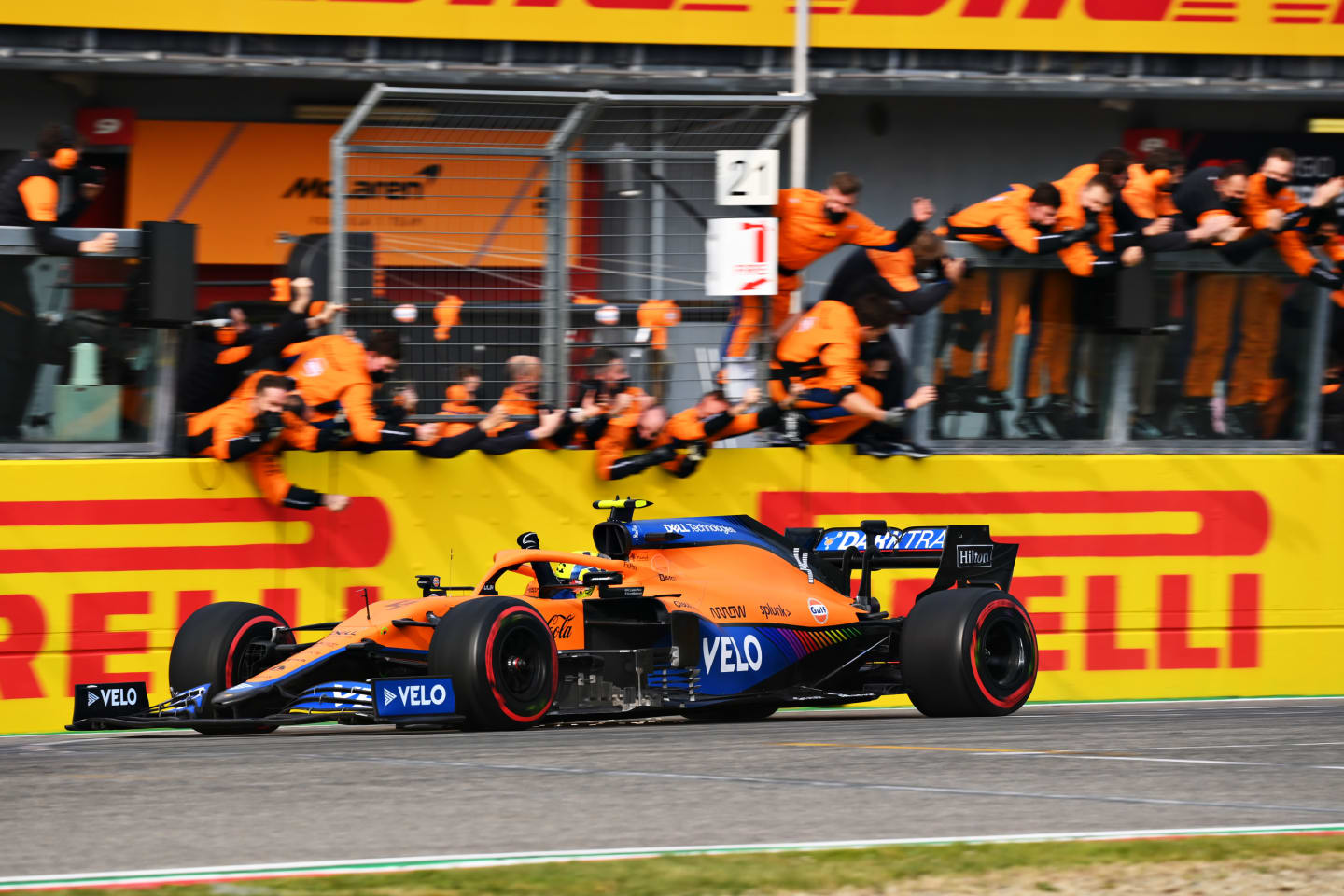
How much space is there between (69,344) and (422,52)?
5.70m

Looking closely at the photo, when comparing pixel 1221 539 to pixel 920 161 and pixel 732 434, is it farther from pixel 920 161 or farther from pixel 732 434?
pixel 920 161

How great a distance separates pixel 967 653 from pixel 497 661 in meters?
2.34

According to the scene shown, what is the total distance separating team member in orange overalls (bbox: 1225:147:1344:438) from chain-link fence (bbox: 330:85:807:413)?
9.52ft

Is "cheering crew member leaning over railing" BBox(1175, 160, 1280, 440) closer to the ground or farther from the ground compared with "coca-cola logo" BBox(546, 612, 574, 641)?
farther from the ground

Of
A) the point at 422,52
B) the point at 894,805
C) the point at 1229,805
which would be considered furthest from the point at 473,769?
the point at 422,52

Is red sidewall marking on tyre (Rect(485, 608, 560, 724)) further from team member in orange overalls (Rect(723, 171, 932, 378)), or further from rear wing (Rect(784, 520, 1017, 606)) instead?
team member in orange overalls (Rect(723, 171, 932, 378))

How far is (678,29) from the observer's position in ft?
49.0

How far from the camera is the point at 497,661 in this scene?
25.4 ft

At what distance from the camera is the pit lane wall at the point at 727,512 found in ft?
31.6

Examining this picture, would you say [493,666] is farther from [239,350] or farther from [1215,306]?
[1215,306]

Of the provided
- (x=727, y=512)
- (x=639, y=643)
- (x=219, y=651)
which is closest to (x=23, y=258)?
(x=219, y=651)

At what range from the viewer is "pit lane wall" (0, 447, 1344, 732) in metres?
9.62

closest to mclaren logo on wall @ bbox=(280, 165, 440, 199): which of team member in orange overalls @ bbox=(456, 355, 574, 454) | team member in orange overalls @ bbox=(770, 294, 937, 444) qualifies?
team member in orange overalls @ bbox=(456, 355, 574, 454)

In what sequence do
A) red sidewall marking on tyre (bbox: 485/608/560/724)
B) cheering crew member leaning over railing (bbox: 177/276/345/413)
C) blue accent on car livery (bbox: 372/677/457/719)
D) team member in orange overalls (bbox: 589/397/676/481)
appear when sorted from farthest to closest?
team member in orange overalls (bbox: 589/397/676/481), cheering crew member leaning over railing (bbox: 177/276/345/413), red sidewall marking on tyre (bbox: 485/608/560/724), blue accent on car livery (bbox: 372/677/457/719)
